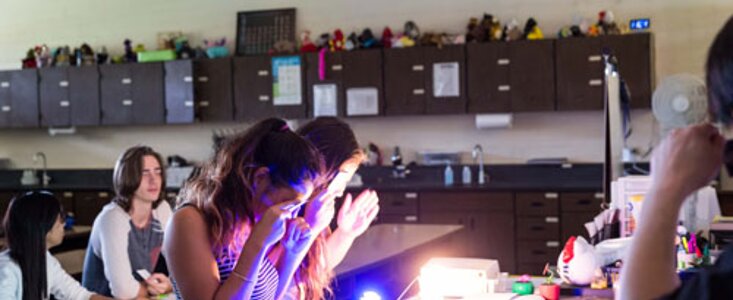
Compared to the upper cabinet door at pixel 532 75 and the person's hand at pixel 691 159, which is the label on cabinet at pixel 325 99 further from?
the person's hand at pixel 691 159

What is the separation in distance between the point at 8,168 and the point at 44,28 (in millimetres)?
1682

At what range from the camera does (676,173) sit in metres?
1.13

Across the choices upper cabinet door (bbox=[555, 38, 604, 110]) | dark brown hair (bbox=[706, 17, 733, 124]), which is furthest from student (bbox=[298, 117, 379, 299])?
upper cabinet door (bbox=[555, 38, 604, 110])

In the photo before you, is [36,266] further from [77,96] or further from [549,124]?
[77,96]

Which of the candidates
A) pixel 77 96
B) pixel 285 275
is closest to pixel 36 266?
pixel 285 275

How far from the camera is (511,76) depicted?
7.03 metres

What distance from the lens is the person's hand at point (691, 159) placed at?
1116 mm

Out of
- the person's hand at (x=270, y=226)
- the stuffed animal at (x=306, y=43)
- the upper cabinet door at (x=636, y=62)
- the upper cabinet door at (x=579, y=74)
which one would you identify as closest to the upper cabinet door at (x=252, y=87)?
the stuffed animal at (x=306, y=43)

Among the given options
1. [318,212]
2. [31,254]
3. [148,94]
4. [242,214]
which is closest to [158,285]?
[31,254]

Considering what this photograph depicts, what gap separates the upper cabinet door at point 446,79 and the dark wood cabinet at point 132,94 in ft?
9.06

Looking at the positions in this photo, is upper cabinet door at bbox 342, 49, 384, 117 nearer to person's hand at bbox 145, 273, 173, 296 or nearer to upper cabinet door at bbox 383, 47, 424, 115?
upper cabinet door at bbox 383, 47, 424, 115

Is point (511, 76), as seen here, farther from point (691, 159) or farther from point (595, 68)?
point (691, 159)

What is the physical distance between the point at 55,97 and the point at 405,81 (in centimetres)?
385

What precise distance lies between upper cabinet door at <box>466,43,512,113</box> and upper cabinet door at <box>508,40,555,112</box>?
0.04m
